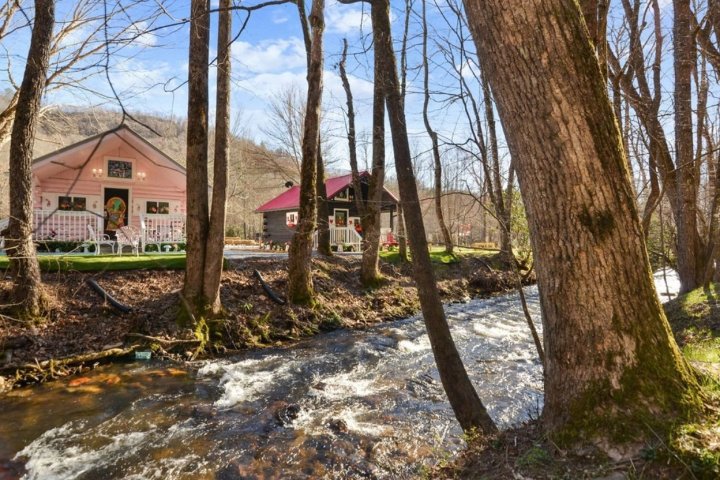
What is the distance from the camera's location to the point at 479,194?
496cm

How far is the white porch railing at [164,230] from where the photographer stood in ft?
41.6

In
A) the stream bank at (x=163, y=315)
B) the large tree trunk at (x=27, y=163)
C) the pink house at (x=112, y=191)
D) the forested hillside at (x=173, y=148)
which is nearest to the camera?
the stream bank at (x=163, y=315)

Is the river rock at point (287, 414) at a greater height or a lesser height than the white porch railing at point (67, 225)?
lesser

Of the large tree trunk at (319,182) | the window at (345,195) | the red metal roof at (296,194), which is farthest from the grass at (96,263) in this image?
the window at (345,195)

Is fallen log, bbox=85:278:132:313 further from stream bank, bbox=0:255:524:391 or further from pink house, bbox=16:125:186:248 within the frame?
pink house, bbox=16:125:186:248

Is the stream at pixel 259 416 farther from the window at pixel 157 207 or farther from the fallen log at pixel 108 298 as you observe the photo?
the window at pixel 157 207

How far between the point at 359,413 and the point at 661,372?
343cm

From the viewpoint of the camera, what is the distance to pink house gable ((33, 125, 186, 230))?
13.4 meters

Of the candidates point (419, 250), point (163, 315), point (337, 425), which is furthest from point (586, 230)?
point (163, 315)

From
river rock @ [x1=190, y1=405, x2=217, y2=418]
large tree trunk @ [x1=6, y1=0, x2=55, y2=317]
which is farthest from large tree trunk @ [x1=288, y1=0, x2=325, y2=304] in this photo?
large tree trunk @ [x1=6, y1=0, x2=55, y2=317]

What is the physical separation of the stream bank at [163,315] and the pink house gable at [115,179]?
19.2 ft


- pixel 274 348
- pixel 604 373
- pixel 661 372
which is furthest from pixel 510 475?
pixel 274 348

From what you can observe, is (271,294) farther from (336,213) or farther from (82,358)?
(336,213)

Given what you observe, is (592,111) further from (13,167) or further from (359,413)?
(13,167)
